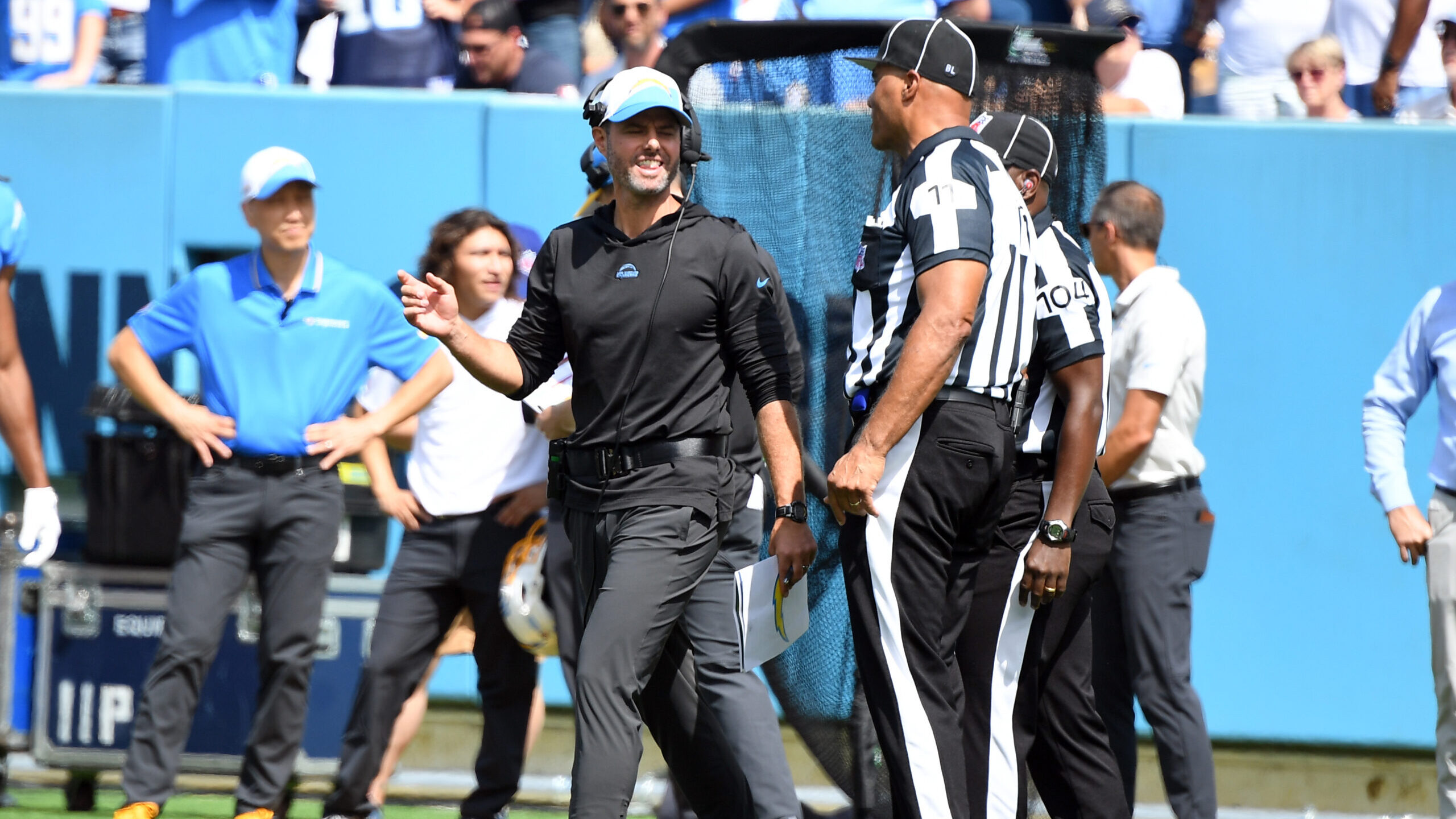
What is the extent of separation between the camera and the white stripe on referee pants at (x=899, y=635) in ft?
12.1

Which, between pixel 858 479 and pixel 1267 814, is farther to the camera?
pixel 1267 814

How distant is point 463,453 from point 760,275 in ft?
6.16

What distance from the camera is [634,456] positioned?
13.1 feet

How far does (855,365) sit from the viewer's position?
395cm

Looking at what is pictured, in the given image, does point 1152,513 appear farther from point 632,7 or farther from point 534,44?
point 534,44

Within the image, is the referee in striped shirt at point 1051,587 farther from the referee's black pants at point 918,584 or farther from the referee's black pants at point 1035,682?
the referee's black pants at point 918,584

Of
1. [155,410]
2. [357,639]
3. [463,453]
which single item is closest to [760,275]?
[463,453]

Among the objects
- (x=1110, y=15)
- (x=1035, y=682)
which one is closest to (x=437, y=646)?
(x=1035, y=682)

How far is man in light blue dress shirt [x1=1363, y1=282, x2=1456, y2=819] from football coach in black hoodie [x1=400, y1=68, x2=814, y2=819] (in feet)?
7.08

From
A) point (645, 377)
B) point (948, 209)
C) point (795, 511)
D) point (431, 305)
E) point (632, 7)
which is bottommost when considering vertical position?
point (795, 511)

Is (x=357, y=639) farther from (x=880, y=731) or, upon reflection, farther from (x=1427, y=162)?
(x=1427, y=162)

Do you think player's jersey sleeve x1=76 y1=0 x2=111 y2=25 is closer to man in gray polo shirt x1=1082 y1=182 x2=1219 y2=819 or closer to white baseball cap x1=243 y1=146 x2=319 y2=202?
white baseball cap x1=243 y1=146 x2=319 y2=202

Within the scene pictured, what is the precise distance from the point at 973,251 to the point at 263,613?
10.0 feet

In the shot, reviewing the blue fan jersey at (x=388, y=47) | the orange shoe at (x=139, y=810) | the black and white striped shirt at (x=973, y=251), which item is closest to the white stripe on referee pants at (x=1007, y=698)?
the black and white striped shirt at (x=973, y=251)
